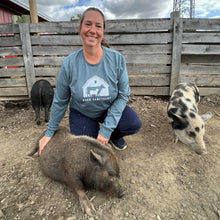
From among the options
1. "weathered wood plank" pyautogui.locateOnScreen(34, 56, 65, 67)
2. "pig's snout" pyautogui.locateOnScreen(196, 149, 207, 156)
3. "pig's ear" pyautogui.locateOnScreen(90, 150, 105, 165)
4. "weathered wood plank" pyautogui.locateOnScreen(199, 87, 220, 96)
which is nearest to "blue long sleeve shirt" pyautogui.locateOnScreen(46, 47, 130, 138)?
"pig's ear" pyautogui.locateOnScreen(90, 150, 105, 165)

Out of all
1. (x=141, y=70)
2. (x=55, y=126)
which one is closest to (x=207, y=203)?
(x=55, y=126)

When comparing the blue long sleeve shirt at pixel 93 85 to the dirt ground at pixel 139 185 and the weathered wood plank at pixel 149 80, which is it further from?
the weathered wood plank at pixel 149 80

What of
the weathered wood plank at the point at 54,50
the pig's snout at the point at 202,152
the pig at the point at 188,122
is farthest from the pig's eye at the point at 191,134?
the weathered wood plank at the point at 54,50

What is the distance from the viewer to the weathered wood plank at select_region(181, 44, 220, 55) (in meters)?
5.18

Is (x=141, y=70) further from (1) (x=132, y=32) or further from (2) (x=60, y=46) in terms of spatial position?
(2) (x=60, y=46)

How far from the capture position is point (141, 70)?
538cm

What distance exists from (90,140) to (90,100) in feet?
1.88

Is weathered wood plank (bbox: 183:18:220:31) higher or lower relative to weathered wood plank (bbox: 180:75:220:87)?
higher

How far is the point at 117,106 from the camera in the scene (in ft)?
8.34

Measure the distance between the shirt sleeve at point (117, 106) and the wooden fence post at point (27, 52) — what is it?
3.95m

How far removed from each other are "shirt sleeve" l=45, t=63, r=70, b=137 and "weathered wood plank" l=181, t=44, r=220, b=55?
411cm

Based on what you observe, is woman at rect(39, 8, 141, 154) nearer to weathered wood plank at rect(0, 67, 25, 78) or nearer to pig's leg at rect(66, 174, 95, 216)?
pig's leg at rect(66, 174, 95, 216)

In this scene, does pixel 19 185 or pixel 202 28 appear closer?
pixel 19 185

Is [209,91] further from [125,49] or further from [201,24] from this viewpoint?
[125,49]
